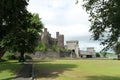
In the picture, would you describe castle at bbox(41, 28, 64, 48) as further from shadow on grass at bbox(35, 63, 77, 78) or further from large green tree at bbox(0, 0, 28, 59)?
large green tree at bbox(0, 0, 28, 59)

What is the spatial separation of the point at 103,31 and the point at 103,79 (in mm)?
8490

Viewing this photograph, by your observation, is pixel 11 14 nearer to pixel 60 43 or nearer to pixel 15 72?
pixel 15 72

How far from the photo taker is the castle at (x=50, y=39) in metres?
161

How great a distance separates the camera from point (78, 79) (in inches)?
1452

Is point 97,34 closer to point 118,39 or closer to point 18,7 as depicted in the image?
point 118,39

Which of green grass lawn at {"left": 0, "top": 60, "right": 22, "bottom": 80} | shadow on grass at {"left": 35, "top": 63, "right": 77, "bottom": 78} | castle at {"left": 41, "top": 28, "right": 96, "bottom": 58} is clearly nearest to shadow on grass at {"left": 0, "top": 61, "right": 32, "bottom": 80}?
green grass lawn at {"left": 0, "top": 60, "right": 22, "bottom": 80}

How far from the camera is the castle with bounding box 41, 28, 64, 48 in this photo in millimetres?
160875

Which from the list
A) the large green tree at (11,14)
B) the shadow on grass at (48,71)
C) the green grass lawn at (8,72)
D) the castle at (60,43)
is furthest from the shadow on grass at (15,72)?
the castle at (60,43)

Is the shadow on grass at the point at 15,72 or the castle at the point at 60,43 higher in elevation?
the castle at the point at 60,43

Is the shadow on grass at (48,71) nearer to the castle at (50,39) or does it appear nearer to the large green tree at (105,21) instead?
the large green tree at (105,21)

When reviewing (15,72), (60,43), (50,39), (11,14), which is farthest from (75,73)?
(60,43)

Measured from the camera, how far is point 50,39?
168 m

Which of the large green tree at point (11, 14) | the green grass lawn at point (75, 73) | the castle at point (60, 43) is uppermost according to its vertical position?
the castle at point (60, 43)

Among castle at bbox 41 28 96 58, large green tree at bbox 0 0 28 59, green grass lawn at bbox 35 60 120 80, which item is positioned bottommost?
green grass lawn at bbox 35 60 120 80
